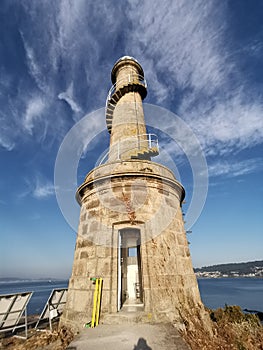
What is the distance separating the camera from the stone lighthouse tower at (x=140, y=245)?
562cm

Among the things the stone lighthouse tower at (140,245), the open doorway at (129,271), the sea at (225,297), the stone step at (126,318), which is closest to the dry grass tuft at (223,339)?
the stone lighthouse tower at (140,245)

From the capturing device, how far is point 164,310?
545 cm

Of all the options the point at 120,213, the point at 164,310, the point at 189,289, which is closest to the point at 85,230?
the point at 120,213

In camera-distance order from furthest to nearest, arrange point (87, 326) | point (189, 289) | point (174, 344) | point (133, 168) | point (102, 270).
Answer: point (133, 168)
point (189, 289)
point (102, 270)
point (87, 326)
point (174, 344)

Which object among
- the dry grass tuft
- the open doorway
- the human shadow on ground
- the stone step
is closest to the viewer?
the human shadow on ground

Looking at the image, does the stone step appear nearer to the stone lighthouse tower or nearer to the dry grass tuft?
the stone lighthouse tower

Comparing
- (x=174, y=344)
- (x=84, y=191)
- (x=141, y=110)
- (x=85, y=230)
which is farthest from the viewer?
(x=141, y=110)

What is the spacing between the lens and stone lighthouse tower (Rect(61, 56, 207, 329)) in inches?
221

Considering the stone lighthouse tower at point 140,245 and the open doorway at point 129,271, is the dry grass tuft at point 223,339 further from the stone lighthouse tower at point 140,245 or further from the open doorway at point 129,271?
the open doorway at point 129,271

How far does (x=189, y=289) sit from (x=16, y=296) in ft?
18.4

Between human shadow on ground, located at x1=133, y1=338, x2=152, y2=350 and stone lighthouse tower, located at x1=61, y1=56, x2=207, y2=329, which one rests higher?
stone lighthouse tower, located at x1=61, y1=56, x2=207, y2=329

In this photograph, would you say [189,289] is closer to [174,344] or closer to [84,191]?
[174,344]

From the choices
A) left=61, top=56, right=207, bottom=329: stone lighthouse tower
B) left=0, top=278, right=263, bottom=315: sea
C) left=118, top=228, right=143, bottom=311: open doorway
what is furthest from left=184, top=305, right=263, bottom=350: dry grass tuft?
left=0, top=278, right=263, bottom=315: sea

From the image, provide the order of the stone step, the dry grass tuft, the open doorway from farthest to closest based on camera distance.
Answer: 1. the open doorway
2. the stone step
3. the dry grass tuft
